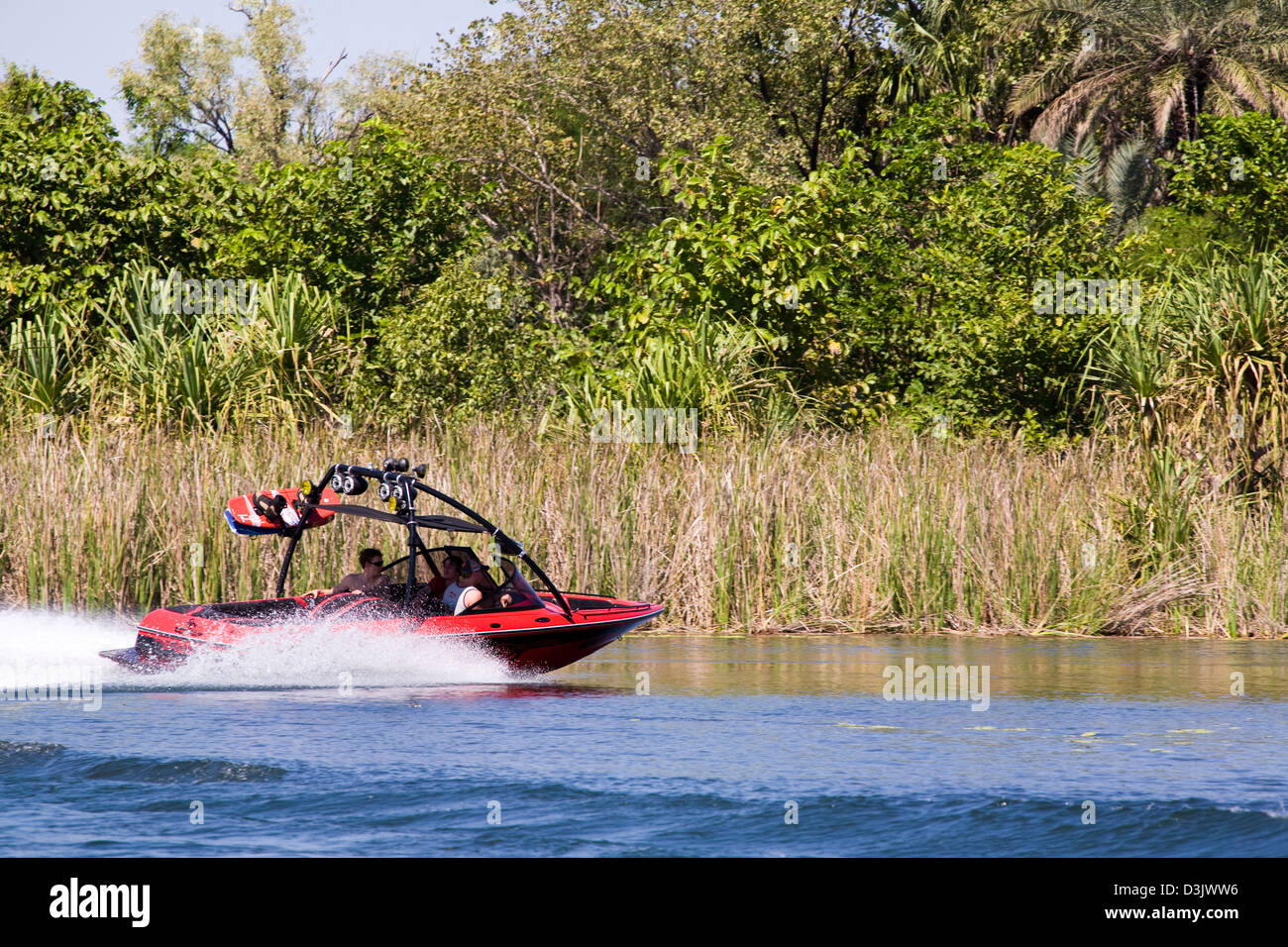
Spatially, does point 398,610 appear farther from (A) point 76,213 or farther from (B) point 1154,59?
(B) point 1154,59

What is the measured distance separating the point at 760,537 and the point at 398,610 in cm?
507

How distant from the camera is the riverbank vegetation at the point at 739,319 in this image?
16.5 metres

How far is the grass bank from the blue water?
235 centimetres

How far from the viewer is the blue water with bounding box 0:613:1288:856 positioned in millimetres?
7664

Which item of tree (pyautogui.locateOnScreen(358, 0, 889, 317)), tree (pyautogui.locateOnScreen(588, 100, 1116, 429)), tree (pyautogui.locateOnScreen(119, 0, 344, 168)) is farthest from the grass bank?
tree (pyautogui.locateOnScreen(119, 0, 344, 168))

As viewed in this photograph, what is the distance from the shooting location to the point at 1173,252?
27.9 m

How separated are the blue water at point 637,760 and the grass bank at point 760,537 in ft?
7.72

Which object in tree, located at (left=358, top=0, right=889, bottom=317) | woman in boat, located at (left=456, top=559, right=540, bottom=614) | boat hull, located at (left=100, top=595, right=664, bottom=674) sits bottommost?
boat hull, located at (left=100, top=595, right=664, bottom=674)

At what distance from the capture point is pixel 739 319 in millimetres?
23641

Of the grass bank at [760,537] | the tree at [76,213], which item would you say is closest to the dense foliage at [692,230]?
the tree at [76,213]

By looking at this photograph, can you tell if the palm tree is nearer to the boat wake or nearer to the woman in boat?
the woman in boat

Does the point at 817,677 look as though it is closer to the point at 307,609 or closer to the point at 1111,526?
the point at 307,609

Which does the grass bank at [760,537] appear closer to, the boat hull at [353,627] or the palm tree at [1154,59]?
the boat hull at [353,627]
